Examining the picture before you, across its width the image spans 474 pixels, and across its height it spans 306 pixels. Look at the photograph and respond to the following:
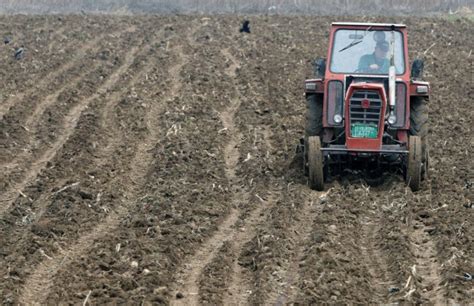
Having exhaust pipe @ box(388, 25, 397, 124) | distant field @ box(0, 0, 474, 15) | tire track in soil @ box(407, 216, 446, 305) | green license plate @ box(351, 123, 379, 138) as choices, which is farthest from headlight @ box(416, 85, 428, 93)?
distant field @ box(0, 0, 474, 15)

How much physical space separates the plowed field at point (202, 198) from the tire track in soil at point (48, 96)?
6cm

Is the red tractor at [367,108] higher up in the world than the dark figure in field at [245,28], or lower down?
higher up

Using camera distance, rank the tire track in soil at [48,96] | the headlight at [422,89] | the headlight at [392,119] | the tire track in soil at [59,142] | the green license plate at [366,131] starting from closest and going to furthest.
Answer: the tire track in soil at [59,142]
the green license plate at [366,131]
the headlight at [392,119]
the headlight at [422,89]
the tire track in soil at [48,96]

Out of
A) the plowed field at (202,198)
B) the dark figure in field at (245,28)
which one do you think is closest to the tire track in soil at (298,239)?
the plowed field at (202,198)

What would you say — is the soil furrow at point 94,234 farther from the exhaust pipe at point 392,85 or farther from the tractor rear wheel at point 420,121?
the tractor rear wheel at point 420,121

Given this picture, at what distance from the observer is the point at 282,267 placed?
9.14 meters

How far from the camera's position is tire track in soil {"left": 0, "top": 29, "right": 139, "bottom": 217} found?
1200cm

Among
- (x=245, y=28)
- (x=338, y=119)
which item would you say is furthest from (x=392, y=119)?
(x=245, y=28)

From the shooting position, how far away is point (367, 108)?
12.3m

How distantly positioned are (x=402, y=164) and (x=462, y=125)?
12.3 feet

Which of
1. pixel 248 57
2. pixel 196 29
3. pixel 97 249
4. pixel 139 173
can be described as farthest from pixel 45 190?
pixel 196 29

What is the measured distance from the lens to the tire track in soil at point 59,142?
39.4 feet

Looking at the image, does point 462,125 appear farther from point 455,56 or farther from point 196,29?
point 196,29

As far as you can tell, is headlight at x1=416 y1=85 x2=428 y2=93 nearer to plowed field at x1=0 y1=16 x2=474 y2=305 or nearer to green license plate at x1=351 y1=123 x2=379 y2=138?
green license plate at x1=351 y1=123 x2=379 y2=138
